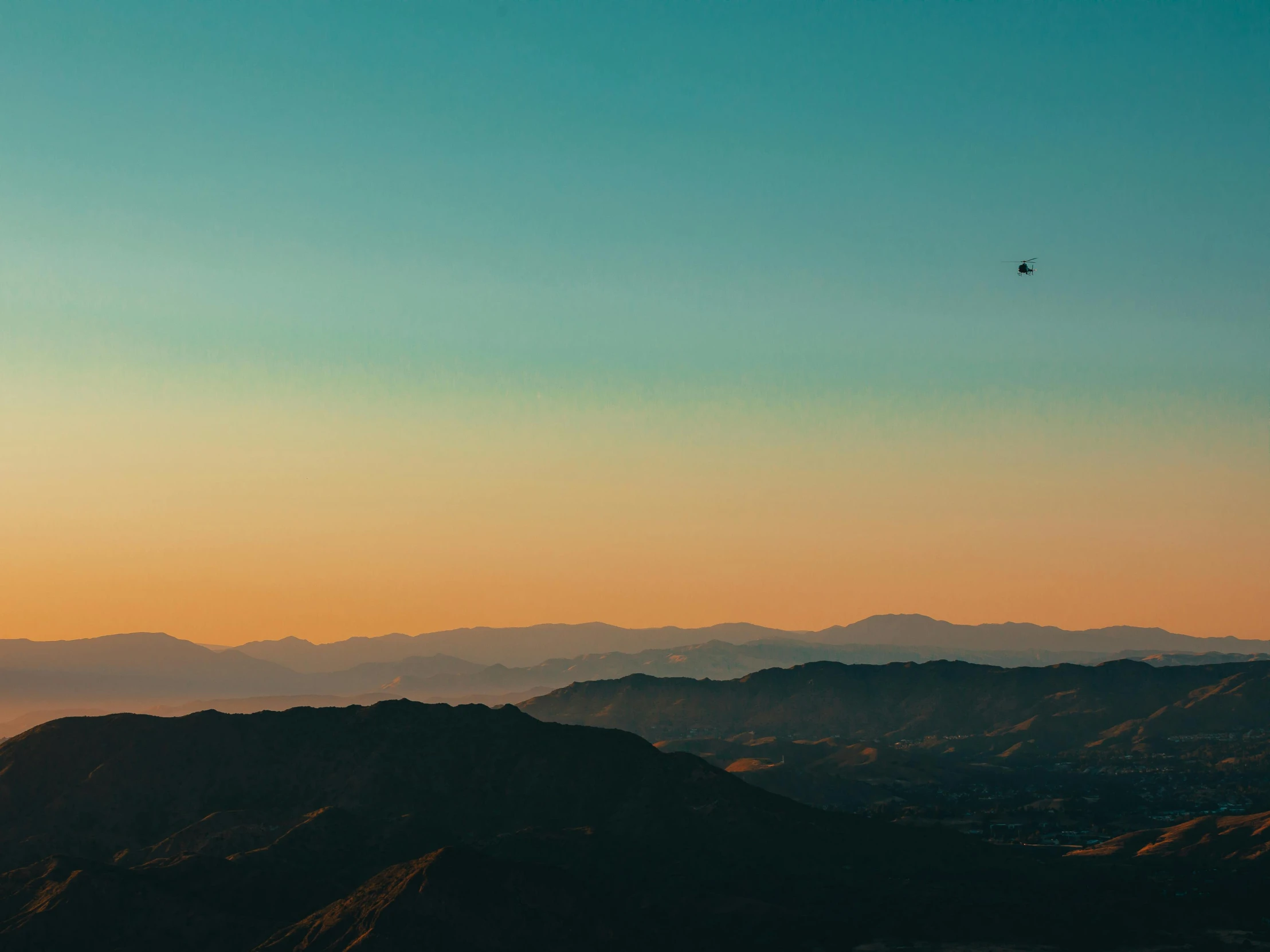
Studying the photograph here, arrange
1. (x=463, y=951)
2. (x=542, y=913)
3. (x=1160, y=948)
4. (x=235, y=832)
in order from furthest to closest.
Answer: (x=235, y=832) < (x=1160, y=948) < (x=542, y=913) < (x=463, y=951)

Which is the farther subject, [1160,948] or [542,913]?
[1160,948]

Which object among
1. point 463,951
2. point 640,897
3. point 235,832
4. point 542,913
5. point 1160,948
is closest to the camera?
point 463,951

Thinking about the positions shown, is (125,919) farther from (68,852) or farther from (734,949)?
(734,949)

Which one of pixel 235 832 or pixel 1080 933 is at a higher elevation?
pixel 235 832

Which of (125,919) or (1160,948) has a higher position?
(125,919)

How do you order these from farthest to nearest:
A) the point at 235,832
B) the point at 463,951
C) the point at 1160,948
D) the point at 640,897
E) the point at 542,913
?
the point at 235,832 < the point at 640,897 < the point at 1160,948 < the point at 542,913 < the point at 463,951

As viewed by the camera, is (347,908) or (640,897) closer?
(347,908)

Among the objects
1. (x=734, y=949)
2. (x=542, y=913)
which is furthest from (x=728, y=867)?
(x=542, y=913)

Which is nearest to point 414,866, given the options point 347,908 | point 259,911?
point 347,908

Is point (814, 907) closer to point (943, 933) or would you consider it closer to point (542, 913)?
point (943, 933)
